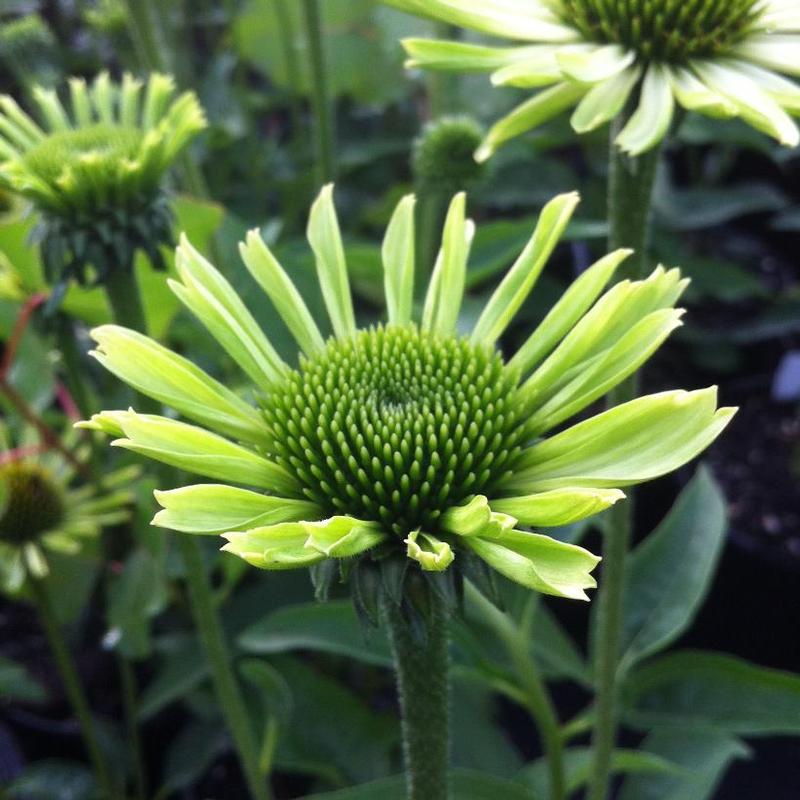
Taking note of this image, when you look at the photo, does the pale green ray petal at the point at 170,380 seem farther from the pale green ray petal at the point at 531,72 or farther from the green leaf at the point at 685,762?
the green leaf at the point at 685,762

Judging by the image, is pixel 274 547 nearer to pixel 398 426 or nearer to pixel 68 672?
pixel 398 426

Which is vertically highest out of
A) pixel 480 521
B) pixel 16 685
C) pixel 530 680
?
pixel 480 521

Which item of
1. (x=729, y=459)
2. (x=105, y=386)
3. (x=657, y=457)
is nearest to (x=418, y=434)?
(x=657, y=457)

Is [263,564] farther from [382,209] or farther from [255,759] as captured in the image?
[382,209]

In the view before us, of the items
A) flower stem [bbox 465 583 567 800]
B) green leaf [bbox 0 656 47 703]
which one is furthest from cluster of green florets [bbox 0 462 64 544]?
flower stem [bbox 465 583 567 800]

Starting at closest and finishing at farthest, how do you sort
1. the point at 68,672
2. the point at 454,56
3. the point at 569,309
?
the point at 569,309, the point at 454,56, the point at 68,672

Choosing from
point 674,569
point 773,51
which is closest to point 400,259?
point 773,51

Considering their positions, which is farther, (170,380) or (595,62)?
(595,62)
